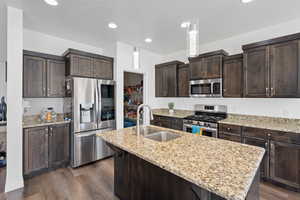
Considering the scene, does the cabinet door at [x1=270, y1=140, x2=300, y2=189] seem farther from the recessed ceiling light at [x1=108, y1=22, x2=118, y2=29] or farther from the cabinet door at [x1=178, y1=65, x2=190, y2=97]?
the recessed ceiling light at [x1=108, y1=22, x2=118, y2=29]

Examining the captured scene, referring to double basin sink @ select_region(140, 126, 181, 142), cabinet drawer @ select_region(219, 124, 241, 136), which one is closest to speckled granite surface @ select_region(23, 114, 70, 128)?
double basin sink @ select_region(140, 126, 181, 142)

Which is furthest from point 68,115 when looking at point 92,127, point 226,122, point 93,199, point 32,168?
point 226,122

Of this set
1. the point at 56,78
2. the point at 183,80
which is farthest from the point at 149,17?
the point at 56,78

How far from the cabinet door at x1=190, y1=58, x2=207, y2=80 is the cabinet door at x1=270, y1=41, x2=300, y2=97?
4.08 feet

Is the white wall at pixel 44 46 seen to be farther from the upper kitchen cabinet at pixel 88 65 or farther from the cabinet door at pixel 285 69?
the cabinet door at pixel 285 69

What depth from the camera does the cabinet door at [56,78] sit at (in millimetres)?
3014

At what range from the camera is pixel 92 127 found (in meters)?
3.13

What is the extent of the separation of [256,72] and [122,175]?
292 cm

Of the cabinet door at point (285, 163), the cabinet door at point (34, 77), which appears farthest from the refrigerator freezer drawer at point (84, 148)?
the cabinet door at point (285, 163)

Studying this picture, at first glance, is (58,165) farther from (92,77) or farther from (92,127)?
(92,77)

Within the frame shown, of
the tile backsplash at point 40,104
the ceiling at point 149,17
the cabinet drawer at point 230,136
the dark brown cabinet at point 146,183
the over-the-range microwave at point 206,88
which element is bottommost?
the dark brown cabinet at point 146,183

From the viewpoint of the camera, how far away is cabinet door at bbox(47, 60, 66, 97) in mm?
3014

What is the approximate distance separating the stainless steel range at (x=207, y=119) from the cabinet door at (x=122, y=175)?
6.56 ft

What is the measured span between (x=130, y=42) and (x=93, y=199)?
3.38 metres
